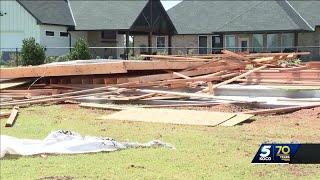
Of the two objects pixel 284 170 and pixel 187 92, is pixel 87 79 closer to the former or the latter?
pixel 187 92

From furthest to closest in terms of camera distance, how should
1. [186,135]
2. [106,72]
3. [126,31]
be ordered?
[126,31] < [106,72] < [186,135]

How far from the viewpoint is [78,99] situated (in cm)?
1532

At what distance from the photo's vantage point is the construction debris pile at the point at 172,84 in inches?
546

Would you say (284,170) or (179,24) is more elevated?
(179,24)

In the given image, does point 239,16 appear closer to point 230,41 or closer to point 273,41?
point 230,41

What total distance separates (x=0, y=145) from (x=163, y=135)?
2987 mm

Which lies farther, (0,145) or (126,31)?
(126,31)

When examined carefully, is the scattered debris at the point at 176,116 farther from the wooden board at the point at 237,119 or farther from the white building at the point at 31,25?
the white building at the point at 31,25

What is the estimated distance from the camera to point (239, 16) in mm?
40156

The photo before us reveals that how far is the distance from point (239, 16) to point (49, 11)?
45.3 ft

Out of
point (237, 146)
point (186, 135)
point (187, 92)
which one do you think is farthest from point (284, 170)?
point (187, 92)

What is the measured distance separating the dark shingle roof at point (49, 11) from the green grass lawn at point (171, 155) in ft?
93.8

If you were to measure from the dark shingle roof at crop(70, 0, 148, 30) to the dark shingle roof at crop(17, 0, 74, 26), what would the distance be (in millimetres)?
790

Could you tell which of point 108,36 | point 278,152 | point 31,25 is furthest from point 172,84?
point 108,36
